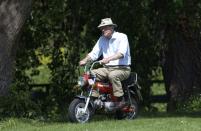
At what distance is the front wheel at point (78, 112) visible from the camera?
12836 mm

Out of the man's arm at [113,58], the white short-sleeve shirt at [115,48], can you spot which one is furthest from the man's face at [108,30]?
the man's arm at [113,58]

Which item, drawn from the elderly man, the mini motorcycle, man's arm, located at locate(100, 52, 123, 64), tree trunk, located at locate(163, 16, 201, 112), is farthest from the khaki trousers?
tree trunk, located at locate(163, 16, 201, 112)

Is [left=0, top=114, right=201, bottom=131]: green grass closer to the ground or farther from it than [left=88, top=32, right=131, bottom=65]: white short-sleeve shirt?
closer to the ground

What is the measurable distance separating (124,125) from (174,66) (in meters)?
6.47

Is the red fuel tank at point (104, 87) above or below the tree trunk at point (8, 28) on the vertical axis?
below

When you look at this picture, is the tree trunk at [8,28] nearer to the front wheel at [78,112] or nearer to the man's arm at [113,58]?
the front wheel at [78,112]

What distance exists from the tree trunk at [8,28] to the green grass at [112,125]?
4.57ft

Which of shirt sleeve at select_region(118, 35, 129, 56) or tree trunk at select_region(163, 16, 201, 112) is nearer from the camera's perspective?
shirt sleeve at select_region(118, 35, 129, 56)

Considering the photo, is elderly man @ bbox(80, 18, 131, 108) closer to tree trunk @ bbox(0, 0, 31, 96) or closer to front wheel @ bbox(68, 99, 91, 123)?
front wheel @ bbox(68, 99, 91, 123)

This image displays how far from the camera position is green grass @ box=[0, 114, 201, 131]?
38.5ft

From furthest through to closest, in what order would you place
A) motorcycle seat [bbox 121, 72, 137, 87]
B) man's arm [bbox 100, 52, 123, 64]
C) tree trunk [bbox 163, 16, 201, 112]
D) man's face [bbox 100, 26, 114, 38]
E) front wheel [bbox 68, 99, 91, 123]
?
tree trunk [bbox 163, 16, 201, 112] < motorcycle seat [bbox 121, 72, 137, 87] < man's face [bbox 100, 26, 114, 38] < man's arm [bbox 100, 52, 123, 64] < front wheel [bbox 68, 99, 91, 123]

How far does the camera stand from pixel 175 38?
18.2 meters

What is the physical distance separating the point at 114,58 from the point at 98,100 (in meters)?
0.84

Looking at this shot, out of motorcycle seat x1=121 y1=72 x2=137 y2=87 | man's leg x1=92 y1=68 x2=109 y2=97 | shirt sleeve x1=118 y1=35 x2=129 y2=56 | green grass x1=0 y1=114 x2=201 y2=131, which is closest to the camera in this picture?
green grass x1=0 y1=114 x2=201 y2=131
